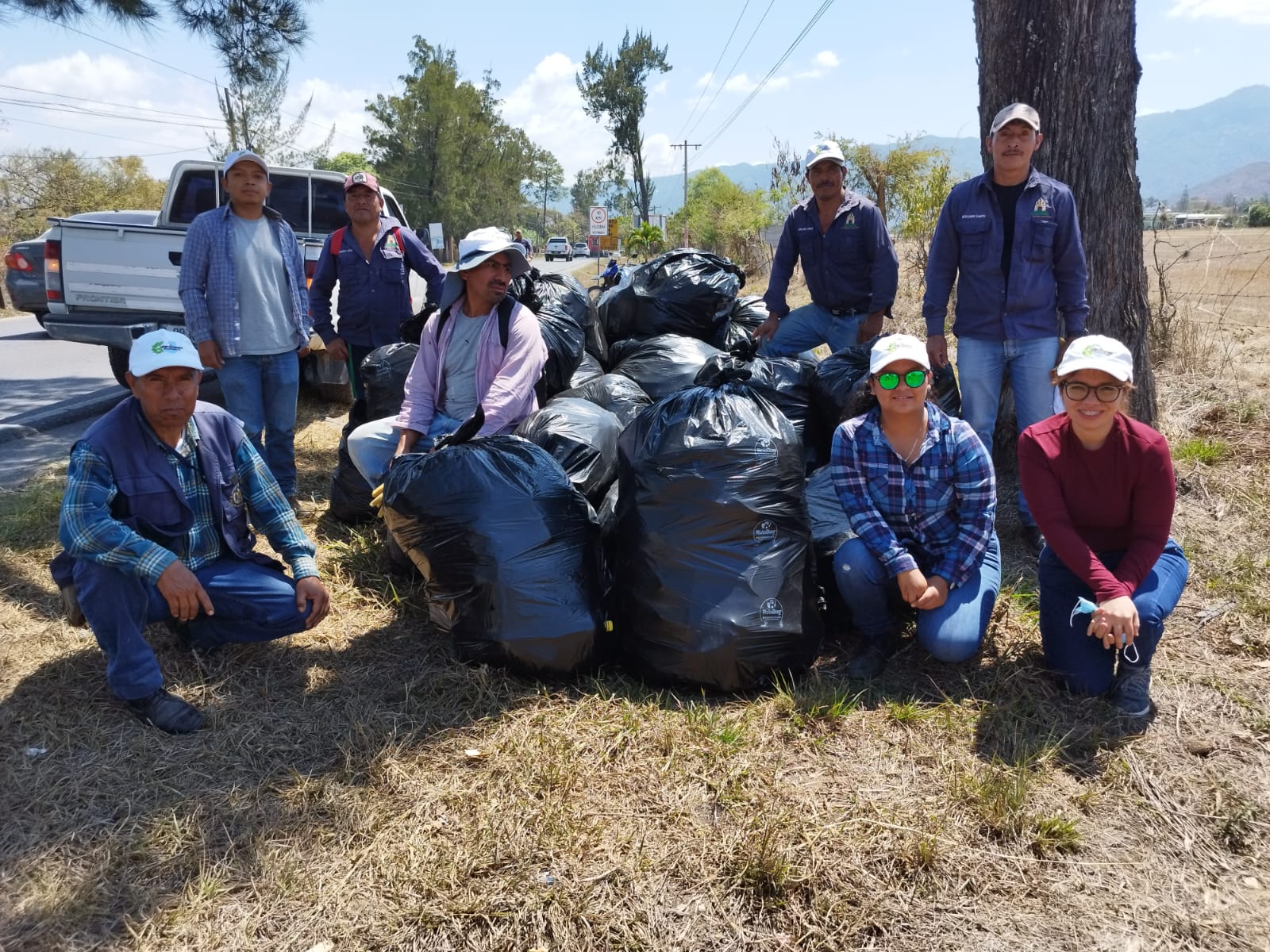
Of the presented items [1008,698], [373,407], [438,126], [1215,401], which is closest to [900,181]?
[1215,401]

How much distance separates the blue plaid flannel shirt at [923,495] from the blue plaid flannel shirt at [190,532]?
5.68 ft

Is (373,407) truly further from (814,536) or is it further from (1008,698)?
(1008,698)

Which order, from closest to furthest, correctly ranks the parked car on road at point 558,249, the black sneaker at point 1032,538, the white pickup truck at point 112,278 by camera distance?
the black sneaker at point 1032,538, the white pickup truck at point 112,278, the parked car on road at point 558,249

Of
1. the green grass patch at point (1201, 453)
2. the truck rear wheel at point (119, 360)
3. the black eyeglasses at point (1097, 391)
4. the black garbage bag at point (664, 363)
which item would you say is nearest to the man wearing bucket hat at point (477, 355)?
the black garbage bag at point (664, 363)

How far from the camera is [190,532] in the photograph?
2.76m

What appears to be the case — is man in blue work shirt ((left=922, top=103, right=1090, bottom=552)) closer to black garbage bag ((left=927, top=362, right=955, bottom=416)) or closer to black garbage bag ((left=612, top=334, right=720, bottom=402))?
black garbage bag ((left=927, top=362, right=955, bottom=416))

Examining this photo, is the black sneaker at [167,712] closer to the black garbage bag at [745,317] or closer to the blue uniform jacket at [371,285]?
the blue uniform jacket at [371,285]

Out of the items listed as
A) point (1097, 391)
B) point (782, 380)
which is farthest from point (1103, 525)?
point (782, 380)

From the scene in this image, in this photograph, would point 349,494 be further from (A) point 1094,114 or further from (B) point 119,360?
(B) point 119,360

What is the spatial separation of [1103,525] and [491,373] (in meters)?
2.15

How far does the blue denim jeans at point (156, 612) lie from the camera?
2527 millimetres

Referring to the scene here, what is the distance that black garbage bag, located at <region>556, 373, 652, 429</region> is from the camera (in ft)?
12.8

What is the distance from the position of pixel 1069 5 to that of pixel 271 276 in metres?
3.72

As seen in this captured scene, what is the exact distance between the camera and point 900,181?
13.4 metres
